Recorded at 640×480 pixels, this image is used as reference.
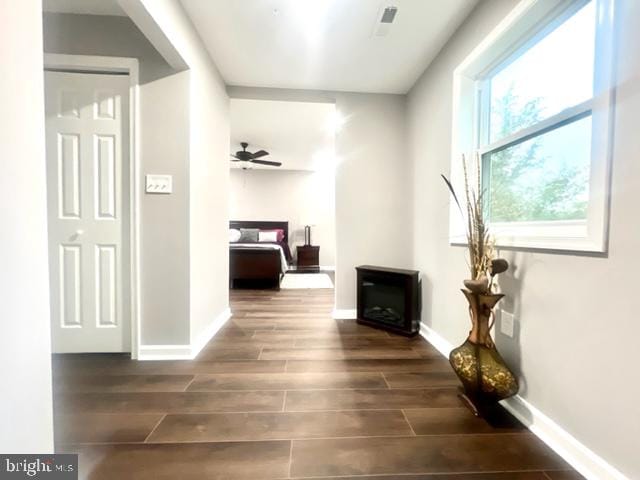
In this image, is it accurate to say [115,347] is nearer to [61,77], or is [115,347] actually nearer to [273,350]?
[273,350]

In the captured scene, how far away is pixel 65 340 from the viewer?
1915 millimetres

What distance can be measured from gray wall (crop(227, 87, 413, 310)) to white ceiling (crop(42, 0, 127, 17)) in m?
1.55

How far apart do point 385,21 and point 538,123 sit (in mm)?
1184

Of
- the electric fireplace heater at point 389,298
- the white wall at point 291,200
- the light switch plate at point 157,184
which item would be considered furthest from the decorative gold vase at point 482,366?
the white wall at point 291,200

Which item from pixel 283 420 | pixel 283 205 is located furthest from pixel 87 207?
pixel 283 205

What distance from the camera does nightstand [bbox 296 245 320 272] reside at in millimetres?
6391

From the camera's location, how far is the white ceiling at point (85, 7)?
5.65 feet

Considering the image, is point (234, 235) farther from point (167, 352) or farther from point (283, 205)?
point (167, 352)

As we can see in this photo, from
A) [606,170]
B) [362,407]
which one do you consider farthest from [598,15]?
[362,407]

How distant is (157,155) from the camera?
1873 millimetres

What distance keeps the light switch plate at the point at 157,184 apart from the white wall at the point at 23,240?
1.03m

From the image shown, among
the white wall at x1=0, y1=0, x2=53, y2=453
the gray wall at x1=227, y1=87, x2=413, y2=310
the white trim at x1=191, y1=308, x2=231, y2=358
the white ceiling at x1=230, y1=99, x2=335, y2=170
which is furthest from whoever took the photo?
the white ceiling at x1=230, y1=99, x2=335, y2=170

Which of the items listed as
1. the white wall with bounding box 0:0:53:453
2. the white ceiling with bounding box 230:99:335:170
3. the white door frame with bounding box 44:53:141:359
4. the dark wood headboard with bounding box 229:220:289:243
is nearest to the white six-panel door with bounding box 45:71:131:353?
the white door frame with bounding box 44:53:141:359

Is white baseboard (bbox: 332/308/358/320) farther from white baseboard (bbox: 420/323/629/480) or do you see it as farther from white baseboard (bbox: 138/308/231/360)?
white baseboard (bbox: 420/323/629/480)
